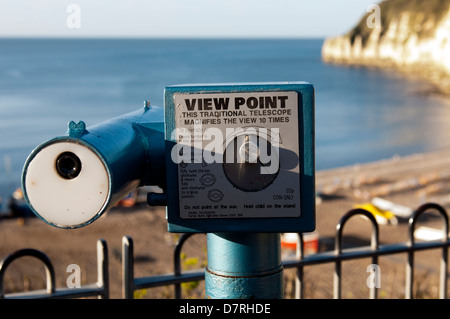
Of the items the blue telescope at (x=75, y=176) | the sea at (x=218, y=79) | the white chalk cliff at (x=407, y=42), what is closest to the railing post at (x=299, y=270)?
the blue telescope at (x=75, y=176)

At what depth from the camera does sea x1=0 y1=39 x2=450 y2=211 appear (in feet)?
126

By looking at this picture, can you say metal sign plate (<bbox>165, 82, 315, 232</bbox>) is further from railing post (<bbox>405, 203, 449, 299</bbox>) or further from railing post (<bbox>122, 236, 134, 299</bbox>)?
railing post (<bbox>405, 203, 449, 299</bbox>)

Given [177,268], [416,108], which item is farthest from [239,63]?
[177,268]

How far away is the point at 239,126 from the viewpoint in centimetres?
145

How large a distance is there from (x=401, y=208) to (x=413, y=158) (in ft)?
42.5

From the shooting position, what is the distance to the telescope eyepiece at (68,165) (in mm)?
1335

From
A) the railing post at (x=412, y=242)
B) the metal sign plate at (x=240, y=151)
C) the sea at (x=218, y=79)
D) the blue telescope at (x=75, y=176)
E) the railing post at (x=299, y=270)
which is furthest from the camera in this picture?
the sea at (x=218, y=79)

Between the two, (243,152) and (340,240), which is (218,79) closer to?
(340,240)

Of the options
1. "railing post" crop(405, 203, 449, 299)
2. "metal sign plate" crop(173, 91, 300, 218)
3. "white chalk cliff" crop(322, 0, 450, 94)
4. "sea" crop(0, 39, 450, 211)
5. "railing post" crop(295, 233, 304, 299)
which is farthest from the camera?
"white chalk cliff" crop(322, 0, 450, 94)

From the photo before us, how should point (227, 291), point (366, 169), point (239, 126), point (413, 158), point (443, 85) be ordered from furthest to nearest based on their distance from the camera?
point (443, 85) < point (413, 158) < point (366, 169) < point (227, 291) < point (239, 126)

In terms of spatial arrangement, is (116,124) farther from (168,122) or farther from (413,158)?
(413,158)

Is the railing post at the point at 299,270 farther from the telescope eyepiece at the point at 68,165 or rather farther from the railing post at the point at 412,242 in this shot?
the telescope eyepiece at the point at 68,165

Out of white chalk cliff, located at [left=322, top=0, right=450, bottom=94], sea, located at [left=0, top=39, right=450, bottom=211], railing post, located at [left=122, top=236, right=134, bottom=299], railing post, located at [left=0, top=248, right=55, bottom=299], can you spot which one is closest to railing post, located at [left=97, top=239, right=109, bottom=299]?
railing post, located at [left=122, top=236, right=134, bottom=299]

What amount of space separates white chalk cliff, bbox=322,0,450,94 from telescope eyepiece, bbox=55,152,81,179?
70.9 m
